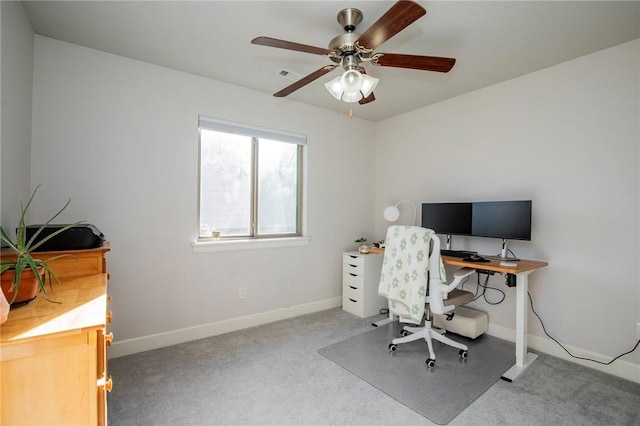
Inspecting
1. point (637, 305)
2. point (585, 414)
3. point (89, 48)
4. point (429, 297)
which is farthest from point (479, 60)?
point (89, 48)

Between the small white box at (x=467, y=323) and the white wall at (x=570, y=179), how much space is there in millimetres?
161

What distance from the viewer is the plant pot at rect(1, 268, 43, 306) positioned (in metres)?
1.15

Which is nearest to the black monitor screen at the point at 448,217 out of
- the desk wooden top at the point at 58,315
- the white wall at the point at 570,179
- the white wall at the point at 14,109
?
the white wall at the point at 570,179

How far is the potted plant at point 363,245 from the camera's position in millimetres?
3654

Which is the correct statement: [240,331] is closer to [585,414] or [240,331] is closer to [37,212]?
[37,212]

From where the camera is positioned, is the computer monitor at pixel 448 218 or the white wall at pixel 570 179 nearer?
the white wall at pixel 570 179

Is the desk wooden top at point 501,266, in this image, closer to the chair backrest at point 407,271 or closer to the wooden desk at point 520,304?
the wooden desk at point 520,304

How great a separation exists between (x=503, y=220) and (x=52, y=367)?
10.1 feet

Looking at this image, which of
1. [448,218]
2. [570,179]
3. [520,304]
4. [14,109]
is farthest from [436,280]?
[14,109]

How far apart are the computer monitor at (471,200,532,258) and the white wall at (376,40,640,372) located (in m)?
0.25

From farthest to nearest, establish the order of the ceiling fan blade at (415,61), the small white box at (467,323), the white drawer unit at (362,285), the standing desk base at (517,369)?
1. the white drawer unit at (362,285)
2. the small white box at (467,323)
3. the standing desk base at (517,369)
4. the ceiling fan blade at (415,61)

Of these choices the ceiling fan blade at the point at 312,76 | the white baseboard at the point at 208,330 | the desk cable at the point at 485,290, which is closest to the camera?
the ceiling fan blade at the point at 312,76

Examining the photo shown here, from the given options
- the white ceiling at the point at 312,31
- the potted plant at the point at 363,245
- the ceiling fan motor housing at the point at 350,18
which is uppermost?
the white ceiling at the point at 312,31

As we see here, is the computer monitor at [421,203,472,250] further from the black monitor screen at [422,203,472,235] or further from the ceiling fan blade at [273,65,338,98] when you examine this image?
the ceiling fan blade at [273,65,338,98]
